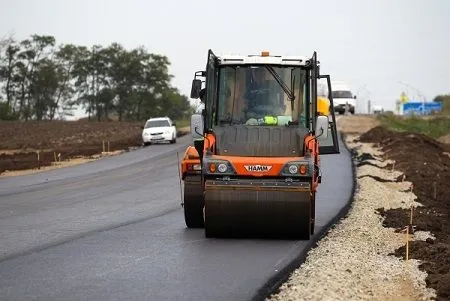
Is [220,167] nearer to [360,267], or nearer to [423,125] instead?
[360,267]

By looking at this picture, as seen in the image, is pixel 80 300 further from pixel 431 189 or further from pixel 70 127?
pixel 70 127

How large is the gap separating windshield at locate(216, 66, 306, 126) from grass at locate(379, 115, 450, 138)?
51324 millimetres

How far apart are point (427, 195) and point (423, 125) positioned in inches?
1934

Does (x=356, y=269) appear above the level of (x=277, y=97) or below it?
below

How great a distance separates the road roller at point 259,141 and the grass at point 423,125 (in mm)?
51383

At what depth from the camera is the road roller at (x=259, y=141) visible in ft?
44.6

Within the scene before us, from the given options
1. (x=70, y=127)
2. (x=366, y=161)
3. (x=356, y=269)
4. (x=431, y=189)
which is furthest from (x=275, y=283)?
(x=70, y=127)

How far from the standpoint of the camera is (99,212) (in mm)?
19156

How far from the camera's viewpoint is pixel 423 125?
7331 cm

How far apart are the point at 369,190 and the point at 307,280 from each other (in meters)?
14.9

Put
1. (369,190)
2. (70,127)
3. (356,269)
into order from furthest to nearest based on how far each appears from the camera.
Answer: (70,127) < (369,190) < (356,269)

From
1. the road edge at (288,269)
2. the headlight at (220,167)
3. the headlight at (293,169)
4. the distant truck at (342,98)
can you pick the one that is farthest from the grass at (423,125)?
the headlight at (220,167)

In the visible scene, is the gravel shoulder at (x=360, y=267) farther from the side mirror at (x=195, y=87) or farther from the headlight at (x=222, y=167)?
the side mirror at (x=195, y=87)

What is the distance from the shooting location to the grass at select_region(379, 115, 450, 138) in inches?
2650
